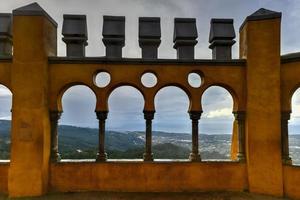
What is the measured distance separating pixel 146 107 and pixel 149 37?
1.92 m

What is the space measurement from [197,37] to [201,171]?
144 inches

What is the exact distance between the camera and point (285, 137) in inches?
355

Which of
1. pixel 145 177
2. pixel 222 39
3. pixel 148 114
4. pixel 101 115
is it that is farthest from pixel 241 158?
pixel 101 115

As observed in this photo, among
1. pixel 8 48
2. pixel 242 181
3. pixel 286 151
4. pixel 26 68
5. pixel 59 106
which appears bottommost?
pixel 242 181

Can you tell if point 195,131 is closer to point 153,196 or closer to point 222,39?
point 153,196

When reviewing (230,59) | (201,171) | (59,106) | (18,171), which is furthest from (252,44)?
(18,171)

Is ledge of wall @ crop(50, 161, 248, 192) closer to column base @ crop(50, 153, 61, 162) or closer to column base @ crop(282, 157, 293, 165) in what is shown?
column base @ crop(50, 153, 61, 162)

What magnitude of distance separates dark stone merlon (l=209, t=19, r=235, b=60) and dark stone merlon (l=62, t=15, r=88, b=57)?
3.56 metres

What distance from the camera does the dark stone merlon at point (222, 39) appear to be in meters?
9.47

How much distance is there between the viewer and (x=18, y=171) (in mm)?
8516

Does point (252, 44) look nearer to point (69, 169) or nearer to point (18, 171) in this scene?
point (69, 169)

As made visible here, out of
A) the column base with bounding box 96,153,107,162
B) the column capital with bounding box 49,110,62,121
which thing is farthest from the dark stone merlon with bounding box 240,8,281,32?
the column capital with bounding box 49,110,62,121

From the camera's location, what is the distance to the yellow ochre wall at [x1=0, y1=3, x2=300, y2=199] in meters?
8.60

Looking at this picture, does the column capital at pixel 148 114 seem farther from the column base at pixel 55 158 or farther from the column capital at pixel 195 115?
the column base at pixel 55 158
